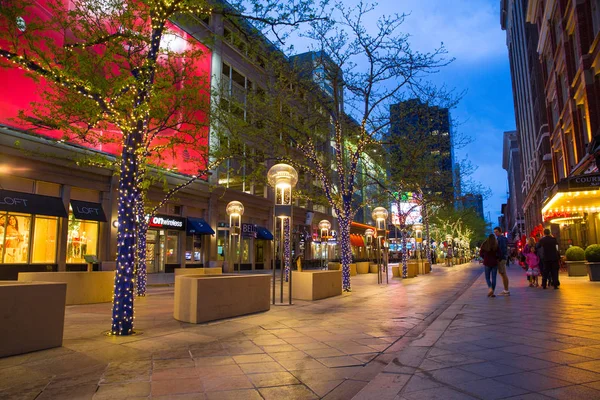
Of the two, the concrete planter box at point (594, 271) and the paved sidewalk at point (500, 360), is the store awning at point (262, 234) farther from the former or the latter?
the paved sidewalk at point (500, 360)

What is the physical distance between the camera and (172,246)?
97.9 ft

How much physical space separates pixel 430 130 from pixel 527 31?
3396 cm

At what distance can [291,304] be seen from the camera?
11633 mm

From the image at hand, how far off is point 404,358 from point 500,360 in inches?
44.1

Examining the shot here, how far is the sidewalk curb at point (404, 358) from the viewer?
13.1 ft

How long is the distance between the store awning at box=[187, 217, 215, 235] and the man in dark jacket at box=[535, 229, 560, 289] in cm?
2184

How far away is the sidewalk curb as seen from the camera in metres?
3.98

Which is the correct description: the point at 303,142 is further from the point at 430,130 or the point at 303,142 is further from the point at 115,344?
the point at 115,344

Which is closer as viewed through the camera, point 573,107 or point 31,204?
point 31,204

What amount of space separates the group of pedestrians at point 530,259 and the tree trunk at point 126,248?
9463mm

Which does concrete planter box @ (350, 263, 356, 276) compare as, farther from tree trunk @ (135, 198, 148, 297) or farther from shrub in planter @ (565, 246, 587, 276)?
tree trunk @ (135, 198, 148, 297)

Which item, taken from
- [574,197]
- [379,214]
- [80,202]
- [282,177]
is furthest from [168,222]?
[574,197]

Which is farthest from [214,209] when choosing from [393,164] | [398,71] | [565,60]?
[565,60]

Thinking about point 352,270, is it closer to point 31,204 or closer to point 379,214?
point 379,214
